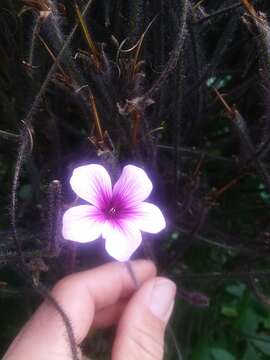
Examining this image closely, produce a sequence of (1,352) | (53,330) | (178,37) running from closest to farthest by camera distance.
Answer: (178,37) < (53,330) < (1,352)

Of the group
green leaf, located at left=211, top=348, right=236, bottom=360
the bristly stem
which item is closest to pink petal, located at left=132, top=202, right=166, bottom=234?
the bristly stem

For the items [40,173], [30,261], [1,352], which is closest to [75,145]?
[40,173]

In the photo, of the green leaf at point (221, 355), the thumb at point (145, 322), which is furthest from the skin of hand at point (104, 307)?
the green leaf at point (221, 355)

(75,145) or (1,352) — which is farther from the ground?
(75,145)

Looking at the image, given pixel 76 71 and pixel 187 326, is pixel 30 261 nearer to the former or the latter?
pixel 76 71

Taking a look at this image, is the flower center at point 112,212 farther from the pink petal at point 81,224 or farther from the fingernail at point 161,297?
the fingernail at point 161,297

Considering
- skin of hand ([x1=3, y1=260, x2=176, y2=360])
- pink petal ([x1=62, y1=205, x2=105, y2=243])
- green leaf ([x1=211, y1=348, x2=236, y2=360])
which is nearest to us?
pink petal ([x1=62, y1=205, x2=105, y2=243])

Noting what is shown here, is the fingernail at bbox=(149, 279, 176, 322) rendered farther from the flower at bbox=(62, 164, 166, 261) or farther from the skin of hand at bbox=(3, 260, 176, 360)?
the flower at bbox=(62, 164, 166, 261)
